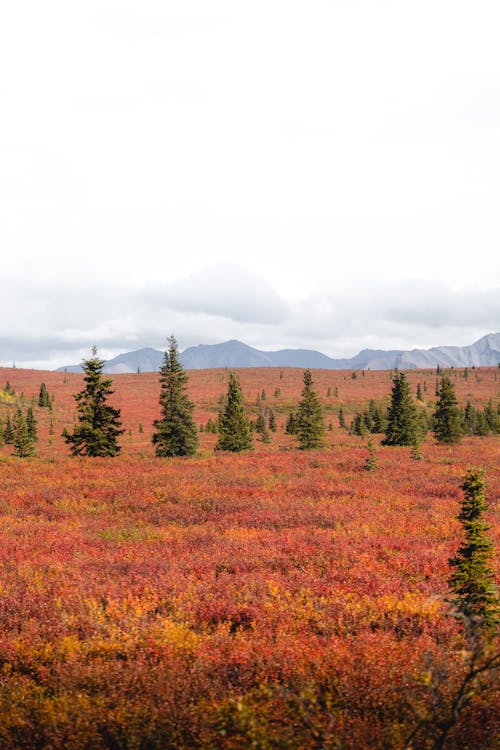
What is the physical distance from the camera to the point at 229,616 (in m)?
7.68

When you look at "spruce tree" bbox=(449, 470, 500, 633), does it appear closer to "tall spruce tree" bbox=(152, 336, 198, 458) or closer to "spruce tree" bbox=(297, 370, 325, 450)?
"tall spruce tree" bbox=(152, 336, 198, 458)

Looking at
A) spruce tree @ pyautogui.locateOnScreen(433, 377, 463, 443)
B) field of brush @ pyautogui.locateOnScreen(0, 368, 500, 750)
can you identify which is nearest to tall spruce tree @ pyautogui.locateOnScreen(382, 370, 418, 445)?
spruce tree @ pyautogui.locateOnScreen(433, 377, 463, 443)

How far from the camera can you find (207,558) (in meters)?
10.7

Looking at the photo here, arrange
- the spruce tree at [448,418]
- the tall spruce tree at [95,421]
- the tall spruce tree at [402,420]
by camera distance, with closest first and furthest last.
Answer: the tall spruce tree at [95,421]
the tall spruce tree at [402,420]
the spruce tree at [448,418]

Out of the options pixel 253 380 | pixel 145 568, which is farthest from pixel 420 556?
pixel 253 380

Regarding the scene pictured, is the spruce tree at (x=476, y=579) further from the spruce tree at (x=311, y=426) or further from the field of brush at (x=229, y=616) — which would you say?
the spruce tree at (x=311, y=426)

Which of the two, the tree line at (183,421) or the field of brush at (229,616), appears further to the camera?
the tree line at (183,421)

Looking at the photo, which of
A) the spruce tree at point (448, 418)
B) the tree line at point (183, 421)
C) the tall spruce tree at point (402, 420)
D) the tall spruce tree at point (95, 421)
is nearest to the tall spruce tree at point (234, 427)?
the tree line at point (183, 421)

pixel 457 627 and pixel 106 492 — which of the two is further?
pixel 106 492

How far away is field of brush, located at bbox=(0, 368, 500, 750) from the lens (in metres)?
4.69

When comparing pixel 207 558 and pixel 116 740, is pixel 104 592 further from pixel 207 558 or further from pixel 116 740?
pixel 116 740

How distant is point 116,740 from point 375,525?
10.7 meters

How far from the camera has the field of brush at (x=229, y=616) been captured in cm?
469

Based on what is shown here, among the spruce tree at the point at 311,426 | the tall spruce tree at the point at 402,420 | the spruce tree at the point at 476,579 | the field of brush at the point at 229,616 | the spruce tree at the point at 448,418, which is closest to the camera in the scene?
the field of brush at the point at 229,616
